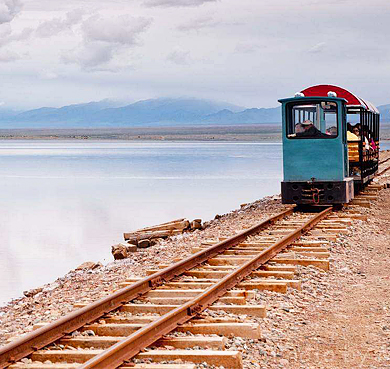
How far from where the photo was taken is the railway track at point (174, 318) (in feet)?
21.2

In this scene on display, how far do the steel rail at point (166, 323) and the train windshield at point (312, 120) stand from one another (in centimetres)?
699

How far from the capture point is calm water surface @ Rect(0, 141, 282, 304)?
1755cm

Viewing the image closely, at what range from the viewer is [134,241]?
57.2 ft

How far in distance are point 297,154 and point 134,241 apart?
4.20 m

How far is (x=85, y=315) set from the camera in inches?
301

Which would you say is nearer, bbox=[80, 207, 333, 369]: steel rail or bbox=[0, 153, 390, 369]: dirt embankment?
bbox=[80, 207, 333, 369]: steel rail

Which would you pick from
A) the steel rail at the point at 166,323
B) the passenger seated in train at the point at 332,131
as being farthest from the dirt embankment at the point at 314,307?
the passenger seated in train at the point at 332,131

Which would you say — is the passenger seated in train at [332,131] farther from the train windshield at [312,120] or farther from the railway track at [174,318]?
the railway track at [174,318]

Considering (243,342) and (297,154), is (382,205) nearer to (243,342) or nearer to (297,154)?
(297,154)

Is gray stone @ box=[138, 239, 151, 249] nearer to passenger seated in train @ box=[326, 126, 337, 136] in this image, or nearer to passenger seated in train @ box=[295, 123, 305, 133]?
passenger seated in train @ box=[295, 123, 305, 133]

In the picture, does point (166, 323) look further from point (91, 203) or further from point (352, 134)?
point (91, 203)

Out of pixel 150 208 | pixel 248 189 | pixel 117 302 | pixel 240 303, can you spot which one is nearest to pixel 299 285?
pixel 240 303

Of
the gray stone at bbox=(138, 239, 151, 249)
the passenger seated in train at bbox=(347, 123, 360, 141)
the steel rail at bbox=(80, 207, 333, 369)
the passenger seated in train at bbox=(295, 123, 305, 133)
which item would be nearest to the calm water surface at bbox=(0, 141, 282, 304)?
the gray stone at bbox=(138, 239, 151, 249)

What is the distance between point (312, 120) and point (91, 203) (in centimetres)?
1438
